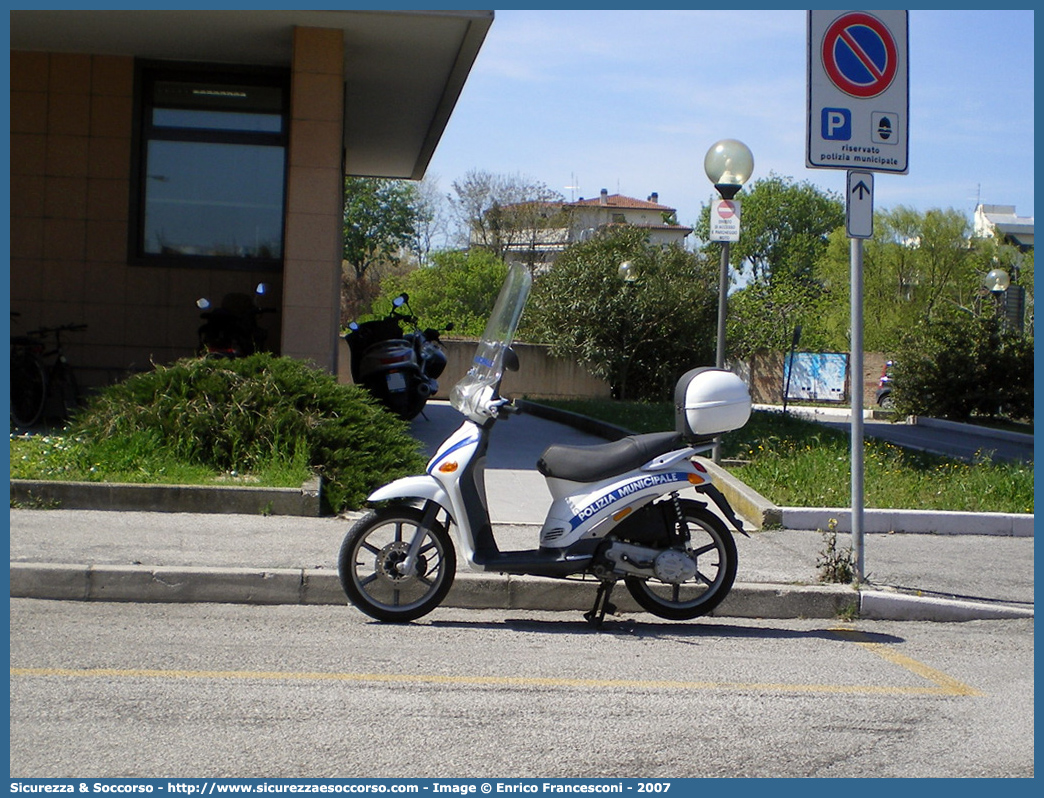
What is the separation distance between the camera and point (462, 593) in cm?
663

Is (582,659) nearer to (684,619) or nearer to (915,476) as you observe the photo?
(684,619)

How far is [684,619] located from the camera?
6469 millimetres

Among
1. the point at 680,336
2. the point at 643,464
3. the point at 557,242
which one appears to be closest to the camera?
the point at 643,464

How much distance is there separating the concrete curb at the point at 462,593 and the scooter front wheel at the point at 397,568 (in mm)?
448

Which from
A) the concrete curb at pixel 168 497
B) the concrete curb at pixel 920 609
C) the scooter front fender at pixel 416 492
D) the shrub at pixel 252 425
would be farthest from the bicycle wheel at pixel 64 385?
the concrete curb at pixel 920 609

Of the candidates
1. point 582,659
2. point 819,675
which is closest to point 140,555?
point 582,659

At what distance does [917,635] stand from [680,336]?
22613mm

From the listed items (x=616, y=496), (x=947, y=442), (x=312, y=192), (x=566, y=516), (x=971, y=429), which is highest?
(x=312, y=192)

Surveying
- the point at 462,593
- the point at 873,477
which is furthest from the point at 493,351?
the point at 873,477

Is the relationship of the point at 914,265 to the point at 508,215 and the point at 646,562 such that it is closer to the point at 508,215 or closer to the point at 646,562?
the point at 508,215

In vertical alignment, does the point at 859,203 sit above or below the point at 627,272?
below

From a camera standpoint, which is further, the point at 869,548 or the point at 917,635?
the point at 869,548

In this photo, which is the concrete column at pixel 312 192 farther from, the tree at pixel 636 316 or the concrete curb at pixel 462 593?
the tree at pixel 636 316

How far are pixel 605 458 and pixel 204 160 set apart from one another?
8558 mm
